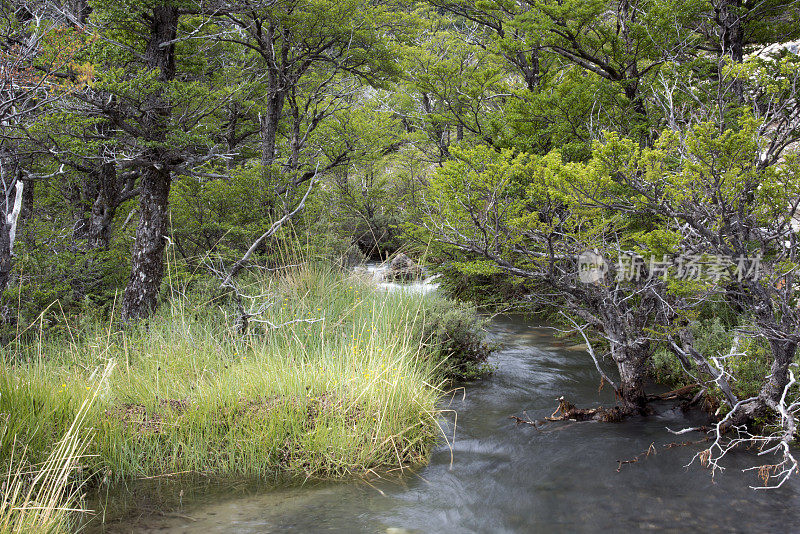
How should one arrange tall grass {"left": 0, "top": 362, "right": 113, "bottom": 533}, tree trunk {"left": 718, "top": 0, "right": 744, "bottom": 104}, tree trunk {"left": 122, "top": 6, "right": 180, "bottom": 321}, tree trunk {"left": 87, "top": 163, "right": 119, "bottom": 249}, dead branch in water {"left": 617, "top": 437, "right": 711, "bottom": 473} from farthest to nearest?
1. tree trunk {"left": 87, "top": 163, "right": 119, "bottom": 249}
2. tree trunk {"left": 718, "top": 0, "right": 744, "bottom": 104}
3. tree trunk {"left": 122, "top": 6, "right": 180, "bottom": 321}
4. dead branch in water {"left": 617, "top": 437, "right": 711, "bottom": 473}
5. tall grass {"left": 0, "top": 362, "right": 113, "bottom": 533}

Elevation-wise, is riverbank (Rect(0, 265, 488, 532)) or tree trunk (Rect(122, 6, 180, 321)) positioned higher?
tree trunk (Rect(122, 6, 180, 321))

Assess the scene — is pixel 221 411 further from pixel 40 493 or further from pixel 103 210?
pixel 103 210

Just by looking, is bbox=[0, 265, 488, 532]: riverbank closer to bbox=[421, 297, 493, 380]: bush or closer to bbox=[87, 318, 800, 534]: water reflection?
bbox=[87, 318, 800, 534]: water reflection

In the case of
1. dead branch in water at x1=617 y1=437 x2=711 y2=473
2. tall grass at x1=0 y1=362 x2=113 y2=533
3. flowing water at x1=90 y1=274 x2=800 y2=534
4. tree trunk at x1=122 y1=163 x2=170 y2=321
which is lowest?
flowing water at x1=90 y1=274 x2=800 y2=534

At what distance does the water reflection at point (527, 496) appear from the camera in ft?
11.0

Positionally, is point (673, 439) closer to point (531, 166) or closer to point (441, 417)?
point (441, 417)

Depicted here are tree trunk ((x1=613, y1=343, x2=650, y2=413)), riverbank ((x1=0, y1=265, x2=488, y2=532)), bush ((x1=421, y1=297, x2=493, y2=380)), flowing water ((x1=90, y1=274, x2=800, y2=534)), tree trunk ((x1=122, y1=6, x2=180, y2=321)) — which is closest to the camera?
flowing water ((x1=90, y1=274, x2=800, y2=534))

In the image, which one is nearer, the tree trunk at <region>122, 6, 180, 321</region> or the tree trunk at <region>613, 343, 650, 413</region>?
the tree trunk at <region>613, 343, 650, 413</region>

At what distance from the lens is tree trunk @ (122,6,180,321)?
20.5 ft

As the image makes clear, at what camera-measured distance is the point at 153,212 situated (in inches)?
249

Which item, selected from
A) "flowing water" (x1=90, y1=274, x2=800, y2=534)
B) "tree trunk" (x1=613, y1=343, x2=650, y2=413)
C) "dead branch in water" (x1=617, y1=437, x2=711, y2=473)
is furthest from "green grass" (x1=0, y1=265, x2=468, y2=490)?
"tree trunk" (x1=613, y1=343, x2=650, y2=413)

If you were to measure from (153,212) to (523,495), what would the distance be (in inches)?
200

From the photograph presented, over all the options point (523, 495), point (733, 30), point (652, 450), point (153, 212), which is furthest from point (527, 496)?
point (733, 30)

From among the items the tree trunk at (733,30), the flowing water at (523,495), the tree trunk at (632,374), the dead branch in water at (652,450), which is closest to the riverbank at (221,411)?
the flowing water at (523,495)
